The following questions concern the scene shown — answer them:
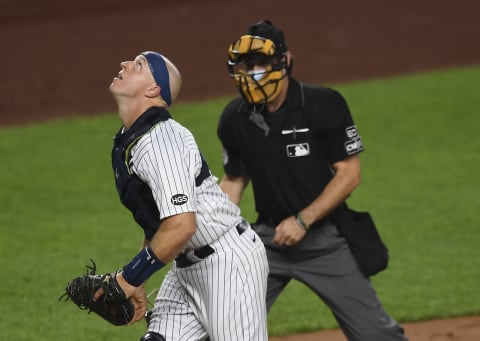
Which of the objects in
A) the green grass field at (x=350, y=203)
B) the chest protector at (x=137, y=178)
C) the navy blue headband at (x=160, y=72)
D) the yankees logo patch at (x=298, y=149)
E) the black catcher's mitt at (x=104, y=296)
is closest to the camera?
the black catcher's mitt at (x=104, y=296)

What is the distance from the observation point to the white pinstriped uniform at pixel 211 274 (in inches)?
192

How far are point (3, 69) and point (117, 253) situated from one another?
831 centimetres

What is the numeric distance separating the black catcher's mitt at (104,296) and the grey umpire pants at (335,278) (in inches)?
54.2

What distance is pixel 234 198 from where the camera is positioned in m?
6.27

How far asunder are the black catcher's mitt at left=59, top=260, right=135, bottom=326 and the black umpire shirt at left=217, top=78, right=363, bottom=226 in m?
1.41

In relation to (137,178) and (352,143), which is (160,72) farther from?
(352,143)

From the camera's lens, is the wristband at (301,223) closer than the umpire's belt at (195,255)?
No

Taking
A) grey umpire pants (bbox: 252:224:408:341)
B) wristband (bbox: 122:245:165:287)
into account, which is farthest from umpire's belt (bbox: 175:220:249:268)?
grey umpire pants (bbox: 252:224:408:341)

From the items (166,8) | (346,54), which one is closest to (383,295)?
(346,54)

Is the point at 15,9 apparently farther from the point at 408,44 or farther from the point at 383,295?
the point at 383,295

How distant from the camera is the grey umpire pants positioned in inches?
233

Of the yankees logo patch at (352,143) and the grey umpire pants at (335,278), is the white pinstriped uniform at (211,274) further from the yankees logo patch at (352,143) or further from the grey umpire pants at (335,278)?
the yankees logo patch at (352,143)

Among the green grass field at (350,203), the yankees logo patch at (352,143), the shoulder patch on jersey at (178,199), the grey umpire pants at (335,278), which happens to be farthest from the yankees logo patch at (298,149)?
the green grass field at (350,203)

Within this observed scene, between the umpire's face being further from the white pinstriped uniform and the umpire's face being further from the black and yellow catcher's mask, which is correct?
the black and yellow catcher's mask
